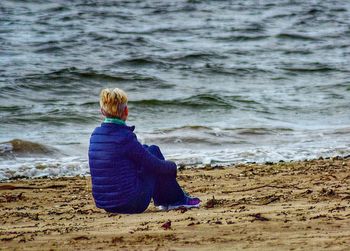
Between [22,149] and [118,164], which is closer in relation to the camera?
[118,164]

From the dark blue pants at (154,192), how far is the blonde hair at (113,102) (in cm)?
47

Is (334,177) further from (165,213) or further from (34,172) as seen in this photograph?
(34,172)

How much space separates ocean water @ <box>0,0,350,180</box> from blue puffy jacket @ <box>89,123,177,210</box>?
3714mm

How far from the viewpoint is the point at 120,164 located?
6.51 metres

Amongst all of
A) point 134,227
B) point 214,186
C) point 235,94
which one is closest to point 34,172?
point 214,186

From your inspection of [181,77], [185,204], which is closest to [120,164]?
[185,204]

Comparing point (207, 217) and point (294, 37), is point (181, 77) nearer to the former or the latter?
point (294, 37)

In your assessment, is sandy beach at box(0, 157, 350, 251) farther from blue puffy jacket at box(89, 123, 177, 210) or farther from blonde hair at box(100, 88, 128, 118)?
blonde hair at box(100, 88, 128, 118)

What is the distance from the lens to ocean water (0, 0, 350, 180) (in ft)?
39.9

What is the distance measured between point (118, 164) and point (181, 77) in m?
13.9

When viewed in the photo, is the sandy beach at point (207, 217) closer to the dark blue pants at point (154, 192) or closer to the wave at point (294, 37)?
the dark blue pants at point (154, 192)

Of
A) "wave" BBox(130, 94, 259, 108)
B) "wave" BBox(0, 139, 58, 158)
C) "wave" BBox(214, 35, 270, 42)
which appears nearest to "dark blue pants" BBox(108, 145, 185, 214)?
"wave" BBox(0, 139, 58, 158)

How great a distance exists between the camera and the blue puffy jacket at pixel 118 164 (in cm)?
649

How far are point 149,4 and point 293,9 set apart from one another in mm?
5580
